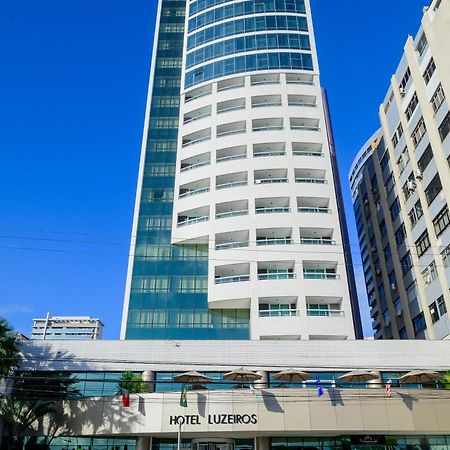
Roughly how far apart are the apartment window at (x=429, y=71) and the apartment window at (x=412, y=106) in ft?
8.76

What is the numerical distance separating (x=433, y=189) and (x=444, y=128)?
20.3 ft

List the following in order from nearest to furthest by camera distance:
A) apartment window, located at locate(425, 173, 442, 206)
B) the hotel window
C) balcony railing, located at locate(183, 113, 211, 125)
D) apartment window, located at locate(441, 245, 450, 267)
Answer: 1. apartment window, located at locate(441, 245, 450, 267)
2. apartment window, located at locate(425, 173, 442, 206)
3. the hotel window
4. balcony railing, located at locate(183, 113, 211, 125)

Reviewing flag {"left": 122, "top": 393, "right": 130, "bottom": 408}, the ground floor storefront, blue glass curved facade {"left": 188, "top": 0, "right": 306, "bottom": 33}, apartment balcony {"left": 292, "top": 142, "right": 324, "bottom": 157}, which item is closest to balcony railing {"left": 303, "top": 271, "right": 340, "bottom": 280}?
apartment balcony {"left": 292, "top": 142, "right": 324, "bottom": 157}

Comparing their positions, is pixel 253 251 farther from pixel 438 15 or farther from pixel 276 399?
pixel 438 15

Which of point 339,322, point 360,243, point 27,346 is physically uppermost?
point 360,243

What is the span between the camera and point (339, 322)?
45656 millimetres

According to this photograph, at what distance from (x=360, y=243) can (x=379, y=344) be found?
43.3 meters

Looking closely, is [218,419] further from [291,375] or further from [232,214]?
[232,214]

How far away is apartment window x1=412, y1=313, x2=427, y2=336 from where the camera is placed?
5074 centimetres

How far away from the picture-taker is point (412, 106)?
5378cm

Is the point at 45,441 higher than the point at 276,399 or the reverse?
the reverse

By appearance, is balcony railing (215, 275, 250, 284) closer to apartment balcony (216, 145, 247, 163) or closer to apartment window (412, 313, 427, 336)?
apartment balcony (216, 145, 247, 163)

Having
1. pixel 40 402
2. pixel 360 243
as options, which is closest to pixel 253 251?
pixel 40 402

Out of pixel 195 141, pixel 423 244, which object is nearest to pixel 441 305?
pixel 423 244
